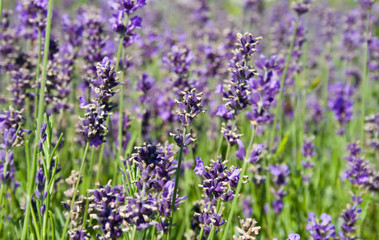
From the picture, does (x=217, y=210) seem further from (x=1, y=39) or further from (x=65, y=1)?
(x=65, y=1)

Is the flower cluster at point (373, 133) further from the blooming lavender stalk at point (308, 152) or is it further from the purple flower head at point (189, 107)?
the purple flower head at point (189, 107)

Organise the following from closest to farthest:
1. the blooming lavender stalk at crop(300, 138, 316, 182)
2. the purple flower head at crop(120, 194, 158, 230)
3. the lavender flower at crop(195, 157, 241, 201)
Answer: the purple flower head at crop(120, 194, 158, 230), the lavender flower at crop(195, 157, 241, 201), the blooming lavender stalk at crop(300, 138, 316, 182)

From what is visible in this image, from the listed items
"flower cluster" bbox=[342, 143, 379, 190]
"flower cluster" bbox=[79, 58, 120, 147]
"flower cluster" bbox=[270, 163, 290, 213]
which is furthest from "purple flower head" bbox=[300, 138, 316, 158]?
"flower cluster" bbox=[79, 58, 120, 147]

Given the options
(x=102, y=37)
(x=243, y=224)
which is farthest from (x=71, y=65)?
(x=243, y=224)

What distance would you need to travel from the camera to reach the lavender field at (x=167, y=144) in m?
1.57

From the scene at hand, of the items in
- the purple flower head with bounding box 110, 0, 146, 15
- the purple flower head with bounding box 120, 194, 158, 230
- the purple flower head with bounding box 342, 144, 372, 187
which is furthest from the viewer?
the purple flower head with bounding box 342, 144, 372, 187

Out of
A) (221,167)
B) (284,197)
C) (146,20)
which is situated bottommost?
(284,197)

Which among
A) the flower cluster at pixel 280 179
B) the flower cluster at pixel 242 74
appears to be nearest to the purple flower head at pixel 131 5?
the flower cluster at pixel 242 74

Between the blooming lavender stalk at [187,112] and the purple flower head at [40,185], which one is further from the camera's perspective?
the purple flower head at [40,185]

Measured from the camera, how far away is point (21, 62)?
2.75 m

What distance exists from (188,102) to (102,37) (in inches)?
49.1

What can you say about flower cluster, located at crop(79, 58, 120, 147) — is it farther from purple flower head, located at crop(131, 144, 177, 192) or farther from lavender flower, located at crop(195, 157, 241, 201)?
lavender flower, located at crop(195, 157, 241, 201)

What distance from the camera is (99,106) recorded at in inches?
61.4

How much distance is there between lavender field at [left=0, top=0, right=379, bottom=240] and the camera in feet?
5.15
